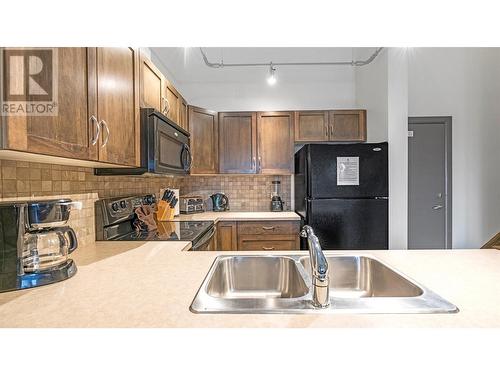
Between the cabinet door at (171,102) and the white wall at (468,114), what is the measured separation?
2.74 meters

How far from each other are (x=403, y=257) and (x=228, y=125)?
2.40 metres

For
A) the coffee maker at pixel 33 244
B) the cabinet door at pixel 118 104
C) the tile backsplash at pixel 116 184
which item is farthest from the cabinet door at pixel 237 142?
the coffee maker at pixel 33 244

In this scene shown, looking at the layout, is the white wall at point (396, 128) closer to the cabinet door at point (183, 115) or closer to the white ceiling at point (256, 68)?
the white ceiling at point (256, 68)

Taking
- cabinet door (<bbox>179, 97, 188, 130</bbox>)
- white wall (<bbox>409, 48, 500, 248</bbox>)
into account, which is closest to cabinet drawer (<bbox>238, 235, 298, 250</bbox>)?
cabinet door (<bbox>179, 97, 188, 130</bbox>)

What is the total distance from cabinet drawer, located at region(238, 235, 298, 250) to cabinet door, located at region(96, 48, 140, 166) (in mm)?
1532

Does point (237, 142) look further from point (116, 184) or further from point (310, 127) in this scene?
point (116, 184)

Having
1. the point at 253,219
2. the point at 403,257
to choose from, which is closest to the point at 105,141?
the point at 403,257

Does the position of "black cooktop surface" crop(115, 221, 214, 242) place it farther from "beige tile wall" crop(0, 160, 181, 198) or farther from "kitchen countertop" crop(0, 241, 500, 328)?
"kitchen countertop" crop(0, 241, 500, 328)

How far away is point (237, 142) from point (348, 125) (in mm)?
1279

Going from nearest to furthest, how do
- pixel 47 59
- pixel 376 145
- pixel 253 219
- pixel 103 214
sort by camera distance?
pixel 47 59, pixel 103 214, pixel 376 145, pixel 253 219

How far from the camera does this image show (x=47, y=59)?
2.70 feet

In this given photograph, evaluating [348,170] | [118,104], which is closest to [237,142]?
[348,170]

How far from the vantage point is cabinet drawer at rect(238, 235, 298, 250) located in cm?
278

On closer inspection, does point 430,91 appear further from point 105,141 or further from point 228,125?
point 105,141
